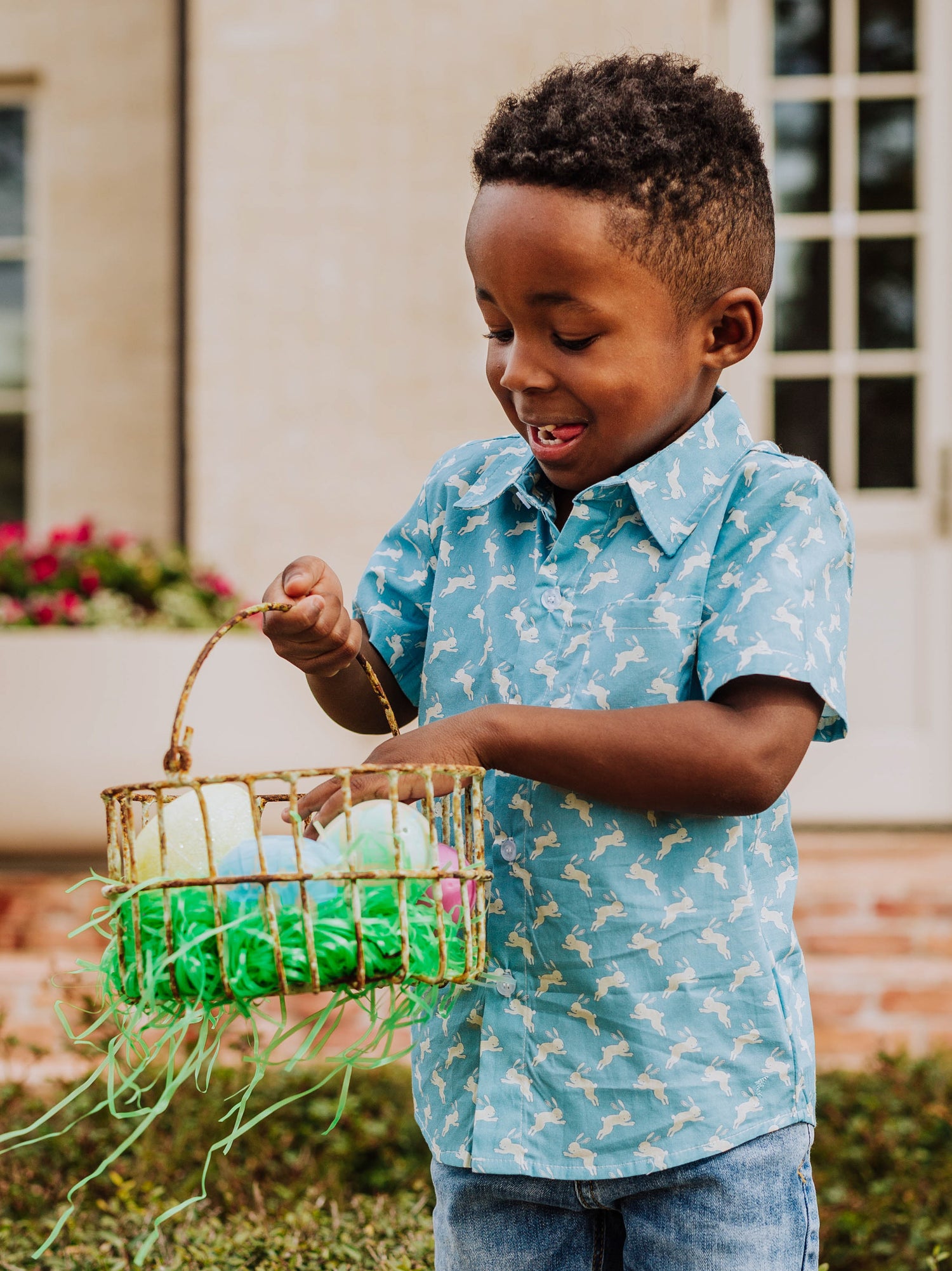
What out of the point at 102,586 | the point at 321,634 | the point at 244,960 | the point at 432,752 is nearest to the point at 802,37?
the point at 102,586

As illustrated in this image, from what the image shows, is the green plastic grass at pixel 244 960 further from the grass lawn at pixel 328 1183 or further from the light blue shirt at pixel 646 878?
the grass lawn at pixel 328 1183

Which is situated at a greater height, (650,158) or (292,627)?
(650,158)

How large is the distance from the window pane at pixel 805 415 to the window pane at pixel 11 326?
10.4ft

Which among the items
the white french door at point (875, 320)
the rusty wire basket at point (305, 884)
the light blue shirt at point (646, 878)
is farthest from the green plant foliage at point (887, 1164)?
the rusty wire basket at point (305, 884)

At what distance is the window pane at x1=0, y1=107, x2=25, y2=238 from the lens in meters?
6.46

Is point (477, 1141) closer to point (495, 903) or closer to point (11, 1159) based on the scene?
point (495, 903)

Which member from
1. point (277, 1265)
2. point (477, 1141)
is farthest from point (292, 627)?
point (277, 1265)

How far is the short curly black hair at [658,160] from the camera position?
1.70 m

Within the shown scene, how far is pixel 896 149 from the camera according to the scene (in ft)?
18.0

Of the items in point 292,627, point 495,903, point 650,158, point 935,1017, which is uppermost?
point 650,158

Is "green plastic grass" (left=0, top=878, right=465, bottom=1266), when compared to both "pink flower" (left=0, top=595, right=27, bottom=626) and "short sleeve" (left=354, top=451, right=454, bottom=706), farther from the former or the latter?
"pink flower" (left=0, top=595, right=27, bottom=626)

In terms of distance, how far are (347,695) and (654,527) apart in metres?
0.46

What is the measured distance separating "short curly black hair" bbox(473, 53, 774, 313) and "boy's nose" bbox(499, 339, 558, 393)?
158mm

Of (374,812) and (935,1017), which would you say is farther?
(935,1017)
